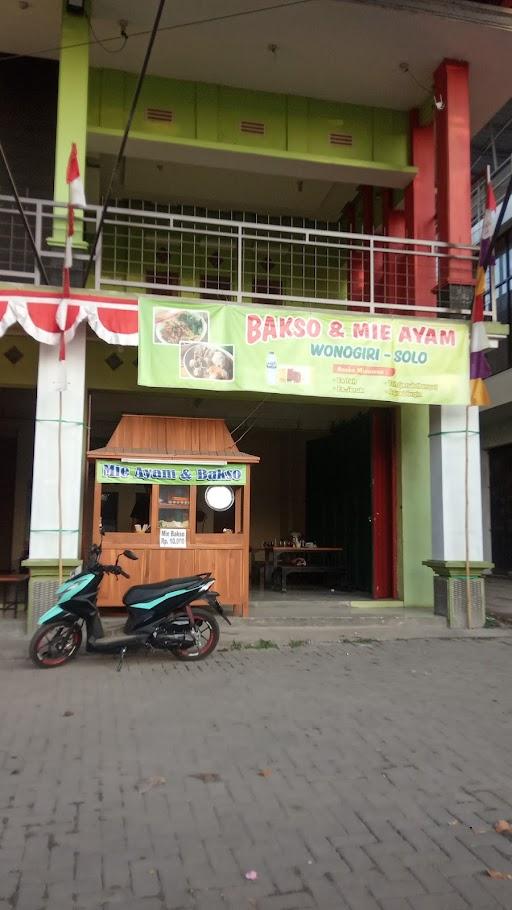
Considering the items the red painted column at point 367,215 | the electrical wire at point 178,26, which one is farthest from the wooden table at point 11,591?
the red painted column at point 367,215

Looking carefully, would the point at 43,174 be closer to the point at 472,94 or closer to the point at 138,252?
the point at 138,252

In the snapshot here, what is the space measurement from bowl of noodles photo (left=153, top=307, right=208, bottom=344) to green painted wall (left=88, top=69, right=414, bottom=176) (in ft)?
11.8

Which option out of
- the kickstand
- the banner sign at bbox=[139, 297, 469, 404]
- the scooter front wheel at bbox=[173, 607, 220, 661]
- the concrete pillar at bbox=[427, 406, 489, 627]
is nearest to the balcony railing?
the banner sign at bbox=[139, 297, 469, 404]

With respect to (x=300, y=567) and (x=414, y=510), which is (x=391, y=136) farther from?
(x=300, y=567)

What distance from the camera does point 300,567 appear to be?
12383 millimetres

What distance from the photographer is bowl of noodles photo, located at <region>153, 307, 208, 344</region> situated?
8680 mm

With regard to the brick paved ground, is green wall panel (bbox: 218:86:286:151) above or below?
above

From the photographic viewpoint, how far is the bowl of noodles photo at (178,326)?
28.5 feet

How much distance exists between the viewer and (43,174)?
35.8ft

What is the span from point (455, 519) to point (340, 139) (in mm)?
6499

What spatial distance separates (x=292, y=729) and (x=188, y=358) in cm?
493

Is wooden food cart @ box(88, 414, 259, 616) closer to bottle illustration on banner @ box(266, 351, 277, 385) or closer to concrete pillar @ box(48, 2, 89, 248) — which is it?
bottle illustration on banner @ box(266, 351, 277, 385)

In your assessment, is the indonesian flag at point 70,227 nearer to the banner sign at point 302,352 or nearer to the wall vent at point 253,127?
the banner sign at point 302,352

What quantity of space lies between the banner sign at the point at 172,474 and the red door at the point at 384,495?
2777 mm
